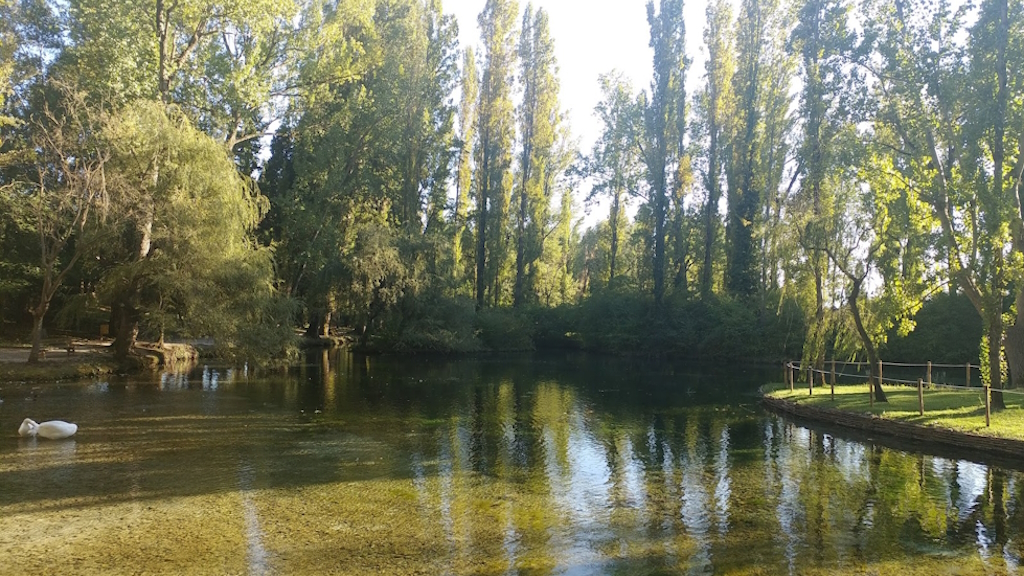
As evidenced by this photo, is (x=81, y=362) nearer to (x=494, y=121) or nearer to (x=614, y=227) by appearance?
(x=494, y=121)

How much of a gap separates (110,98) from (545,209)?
106 feet

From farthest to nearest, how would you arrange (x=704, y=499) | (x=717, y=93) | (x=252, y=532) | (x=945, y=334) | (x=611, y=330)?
(x=611, y=330)
(x=717, y=93)
(x=945, y=334)
(x=704, y=499)
(x=252, y=532)

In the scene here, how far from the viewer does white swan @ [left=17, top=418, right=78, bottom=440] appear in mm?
12406

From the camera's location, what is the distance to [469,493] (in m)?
9.84

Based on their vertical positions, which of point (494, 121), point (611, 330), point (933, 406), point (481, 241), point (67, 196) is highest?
point (494, 121)

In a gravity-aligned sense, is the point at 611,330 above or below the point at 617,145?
below

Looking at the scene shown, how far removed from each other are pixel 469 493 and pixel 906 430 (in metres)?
11.2

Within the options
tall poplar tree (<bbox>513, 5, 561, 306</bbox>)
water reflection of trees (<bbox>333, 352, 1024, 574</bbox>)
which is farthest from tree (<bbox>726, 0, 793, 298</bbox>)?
water reflection of trees (<bbox>333, 352, 1024, 574</bbox>)

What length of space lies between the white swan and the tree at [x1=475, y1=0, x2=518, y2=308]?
3359cm

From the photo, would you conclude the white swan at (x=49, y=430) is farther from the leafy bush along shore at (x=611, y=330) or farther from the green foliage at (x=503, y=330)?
the green foliage at (x=503, y=330)

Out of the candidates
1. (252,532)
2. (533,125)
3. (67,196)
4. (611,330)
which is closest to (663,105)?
(533,125)

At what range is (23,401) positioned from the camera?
650 inches

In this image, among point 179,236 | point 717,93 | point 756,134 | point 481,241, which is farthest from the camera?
point 481,241

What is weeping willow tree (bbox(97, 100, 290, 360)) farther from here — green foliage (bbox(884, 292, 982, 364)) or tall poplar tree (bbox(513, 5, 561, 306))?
green foliage (bbox(884, 292, 982, 364))
